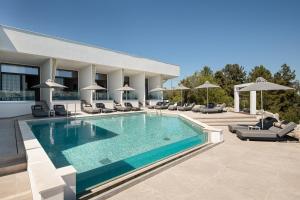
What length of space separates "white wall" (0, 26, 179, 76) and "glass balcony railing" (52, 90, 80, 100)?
3.14 metres

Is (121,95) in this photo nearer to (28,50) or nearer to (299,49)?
(28,50)

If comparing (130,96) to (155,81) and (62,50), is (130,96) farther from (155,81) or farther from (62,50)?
(62,50)

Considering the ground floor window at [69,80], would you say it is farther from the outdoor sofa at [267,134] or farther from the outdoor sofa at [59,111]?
the outdoor sofa at [267,134]

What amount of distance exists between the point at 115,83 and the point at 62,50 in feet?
23.6

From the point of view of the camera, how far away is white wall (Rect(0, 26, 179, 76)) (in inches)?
488

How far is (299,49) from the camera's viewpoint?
2223 centimetres

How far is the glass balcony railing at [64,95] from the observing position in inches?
619

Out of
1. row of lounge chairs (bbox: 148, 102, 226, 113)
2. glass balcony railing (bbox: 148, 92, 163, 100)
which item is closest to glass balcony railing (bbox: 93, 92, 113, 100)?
row of lounge chairs (bbox: 148, 102, 226, 113)

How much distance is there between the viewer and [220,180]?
135 inches

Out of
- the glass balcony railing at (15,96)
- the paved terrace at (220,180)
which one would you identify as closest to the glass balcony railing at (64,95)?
the glass balcony railing at (15,96)

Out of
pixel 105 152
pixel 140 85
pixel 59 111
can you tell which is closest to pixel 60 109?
pixel 59 111

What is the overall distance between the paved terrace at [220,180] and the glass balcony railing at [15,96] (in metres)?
12.1

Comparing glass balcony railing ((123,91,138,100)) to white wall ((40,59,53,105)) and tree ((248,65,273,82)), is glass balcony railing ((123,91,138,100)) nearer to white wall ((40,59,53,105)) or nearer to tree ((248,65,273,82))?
white wall ((40,59,53,105))

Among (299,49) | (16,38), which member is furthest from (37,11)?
(299,49)
